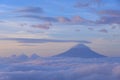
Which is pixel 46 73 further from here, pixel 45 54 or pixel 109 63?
pixel 109 63

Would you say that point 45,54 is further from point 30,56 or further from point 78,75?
point 78,75

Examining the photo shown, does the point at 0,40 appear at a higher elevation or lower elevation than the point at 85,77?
higher

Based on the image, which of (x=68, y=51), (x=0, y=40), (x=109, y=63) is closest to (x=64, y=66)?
(x=68, y=51)

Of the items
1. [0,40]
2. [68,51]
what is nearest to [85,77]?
[68,51]

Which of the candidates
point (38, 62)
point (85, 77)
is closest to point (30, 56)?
point (38, 62)

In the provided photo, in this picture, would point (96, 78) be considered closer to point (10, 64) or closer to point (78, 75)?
point (78, 75)

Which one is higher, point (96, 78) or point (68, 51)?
point (68, 51)

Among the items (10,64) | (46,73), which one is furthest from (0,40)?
→ (46,73)
